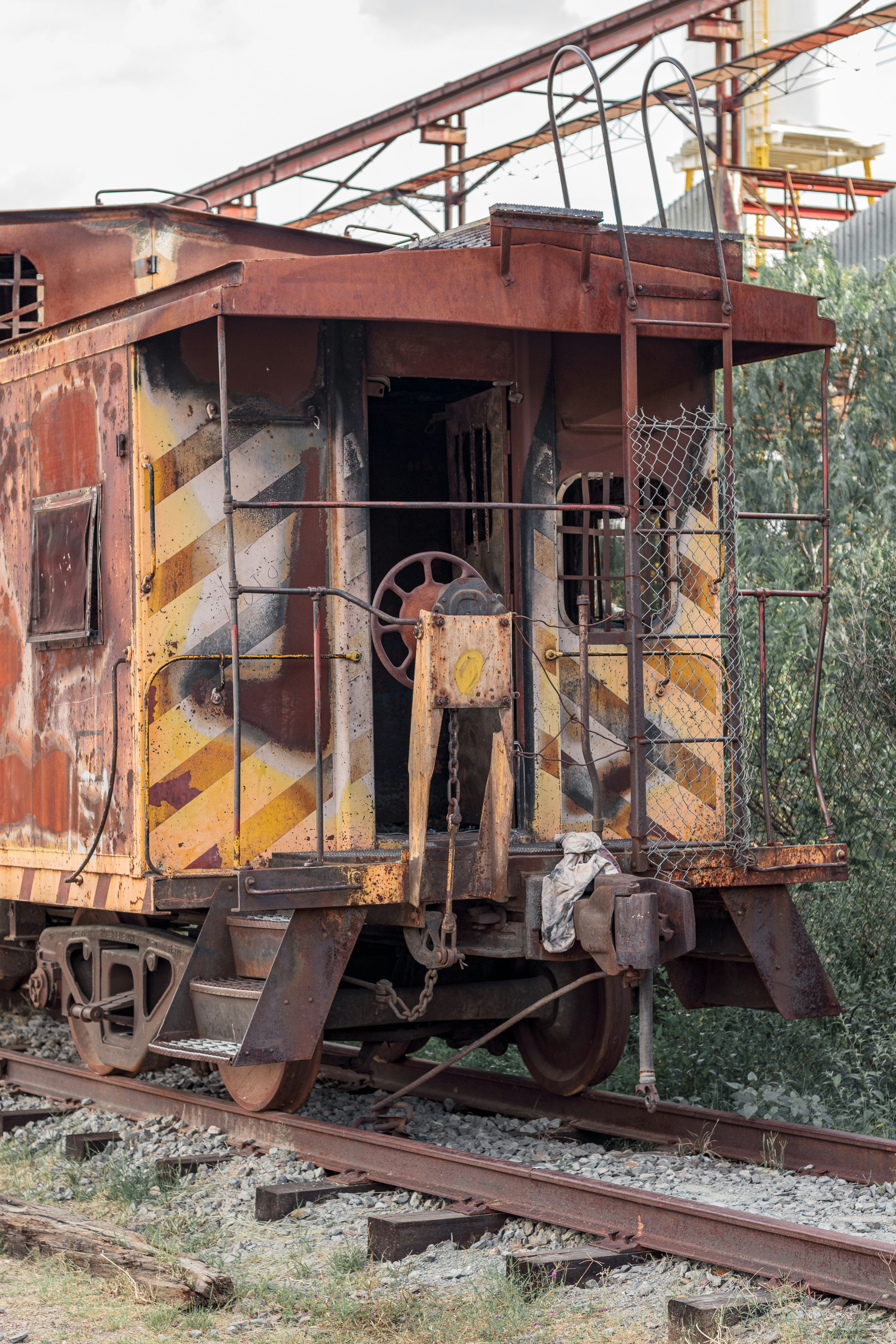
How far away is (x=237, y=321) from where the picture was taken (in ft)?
22.6

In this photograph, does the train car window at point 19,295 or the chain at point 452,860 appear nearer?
the chain at point 452,860

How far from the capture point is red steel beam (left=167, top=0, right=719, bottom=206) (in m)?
Answer: 18.1

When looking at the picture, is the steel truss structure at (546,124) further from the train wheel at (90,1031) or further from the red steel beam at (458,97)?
the train wheel at (90,1031)

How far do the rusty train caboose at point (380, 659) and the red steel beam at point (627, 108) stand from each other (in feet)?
38.8

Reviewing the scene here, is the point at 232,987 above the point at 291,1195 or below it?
above

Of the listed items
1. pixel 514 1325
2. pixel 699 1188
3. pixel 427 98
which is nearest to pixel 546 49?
pixel 427 98

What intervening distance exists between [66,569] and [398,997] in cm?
249

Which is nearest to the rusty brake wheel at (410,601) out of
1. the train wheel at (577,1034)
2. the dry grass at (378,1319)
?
A: the train wheel at (577,1034)

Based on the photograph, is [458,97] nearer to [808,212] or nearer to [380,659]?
[808,212]

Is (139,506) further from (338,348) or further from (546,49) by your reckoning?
(546,49)

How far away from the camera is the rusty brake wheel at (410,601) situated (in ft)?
20.6

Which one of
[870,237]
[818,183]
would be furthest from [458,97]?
[818,183]

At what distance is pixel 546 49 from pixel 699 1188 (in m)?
15.7

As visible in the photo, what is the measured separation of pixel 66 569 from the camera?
735 cm
